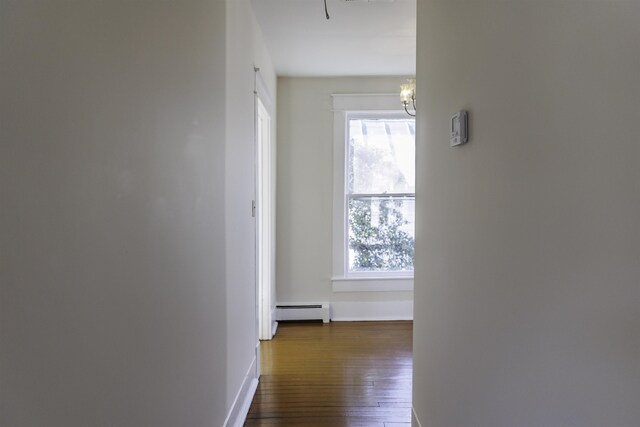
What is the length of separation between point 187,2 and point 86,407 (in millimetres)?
1329

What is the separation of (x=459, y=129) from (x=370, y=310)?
121 inches

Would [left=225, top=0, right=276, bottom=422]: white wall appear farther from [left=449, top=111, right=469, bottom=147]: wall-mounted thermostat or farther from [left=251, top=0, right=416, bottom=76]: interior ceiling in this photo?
[left=449, top=111, right=469, bottom=147]: wall-mounted thermostat

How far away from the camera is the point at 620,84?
600mm

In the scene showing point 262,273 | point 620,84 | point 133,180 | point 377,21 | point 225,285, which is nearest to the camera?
point 620,84

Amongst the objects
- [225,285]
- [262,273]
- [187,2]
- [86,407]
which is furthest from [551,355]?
[262,273]

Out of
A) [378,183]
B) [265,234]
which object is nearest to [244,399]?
[265,234]

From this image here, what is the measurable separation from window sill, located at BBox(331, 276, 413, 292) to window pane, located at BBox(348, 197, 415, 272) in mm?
123

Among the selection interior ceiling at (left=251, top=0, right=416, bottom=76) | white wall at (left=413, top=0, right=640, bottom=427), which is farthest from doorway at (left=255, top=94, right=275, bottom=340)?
white wall at (left=413, top=0, right=640, bottom=427)

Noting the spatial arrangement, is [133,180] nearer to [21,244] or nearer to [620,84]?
[21,244]

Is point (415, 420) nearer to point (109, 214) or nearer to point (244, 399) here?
point (244, 399)

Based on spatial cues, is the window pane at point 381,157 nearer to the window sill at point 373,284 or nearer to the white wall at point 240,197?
the window sill at point 373,284

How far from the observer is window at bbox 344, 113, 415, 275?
4.09 m

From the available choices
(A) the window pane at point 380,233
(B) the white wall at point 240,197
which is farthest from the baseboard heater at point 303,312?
(B) the white wall at point 240,197

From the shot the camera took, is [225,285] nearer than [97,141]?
No
